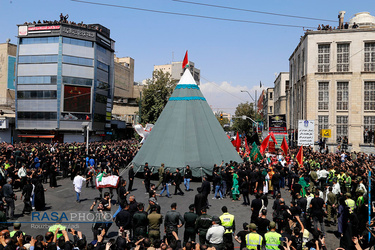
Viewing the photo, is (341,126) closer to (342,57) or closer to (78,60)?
(342,57)

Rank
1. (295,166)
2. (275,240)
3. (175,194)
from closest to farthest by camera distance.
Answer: (275,240) < (175,194) < (295,166)

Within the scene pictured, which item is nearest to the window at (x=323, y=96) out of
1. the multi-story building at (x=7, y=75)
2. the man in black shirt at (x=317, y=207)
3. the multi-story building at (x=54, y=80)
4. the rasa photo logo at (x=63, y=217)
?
the man in black shirt at (x=317, y=207)

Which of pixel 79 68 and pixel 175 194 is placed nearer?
pixel 175 194

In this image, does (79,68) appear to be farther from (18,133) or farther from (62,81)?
(18,133)

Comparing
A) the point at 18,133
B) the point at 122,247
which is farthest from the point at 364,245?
the point at 18,133

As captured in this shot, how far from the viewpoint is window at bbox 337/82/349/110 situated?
126ft

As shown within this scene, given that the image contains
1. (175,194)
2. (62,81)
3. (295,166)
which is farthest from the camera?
(62,81)

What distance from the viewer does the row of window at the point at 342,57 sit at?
37.4 metres

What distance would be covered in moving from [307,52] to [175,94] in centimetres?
2335

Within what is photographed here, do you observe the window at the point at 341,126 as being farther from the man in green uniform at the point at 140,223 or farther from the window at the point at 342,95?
the man in green uniform at the point at 140,223

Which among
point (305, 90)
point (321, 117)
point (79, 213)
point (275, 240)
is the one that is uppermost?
point (305, 90)

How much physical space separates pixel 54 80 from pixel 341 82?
138 ft

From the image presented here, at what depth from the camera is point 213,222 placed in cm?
795

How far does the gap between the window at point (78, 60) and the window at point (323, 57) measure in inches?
1396
